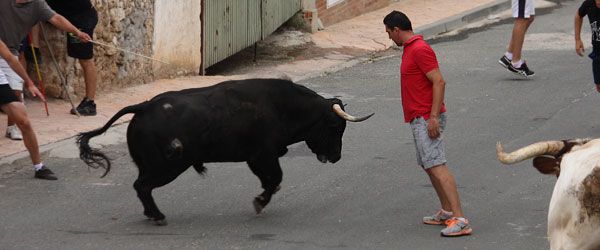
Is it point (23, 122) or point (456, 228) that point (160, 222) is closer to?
point (23, 122)

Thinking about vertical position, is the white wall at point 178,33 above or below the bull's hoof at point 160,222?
below

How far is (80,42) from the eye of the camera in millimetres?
12875

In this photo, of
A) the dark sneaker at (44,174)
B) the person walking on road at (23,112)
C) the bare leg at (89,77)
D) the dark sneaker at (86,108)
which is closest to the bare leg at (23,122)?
the person walking on road at (23,112)

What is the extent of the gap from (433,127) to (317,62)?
807 cm

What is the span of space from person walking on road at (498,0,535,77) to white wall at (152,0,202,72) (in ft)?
12.7

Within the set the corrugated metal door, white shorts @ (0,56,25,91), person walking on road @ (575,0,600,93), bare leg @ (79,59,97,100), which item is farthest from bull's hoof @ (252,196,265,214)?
the corrugated metal door

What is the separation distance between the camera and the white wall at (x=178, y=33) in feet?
49.2

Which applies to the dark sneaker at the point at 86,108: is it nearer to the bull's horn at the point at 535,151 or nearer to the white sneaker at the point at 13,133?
the white sneaker at the point at 13,133

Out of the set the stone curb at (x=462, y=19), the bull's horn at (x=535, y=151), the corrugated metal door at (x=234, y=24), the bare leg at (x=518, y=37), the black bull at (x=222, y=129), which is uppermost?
the bull's horn at (x=535, y=151)

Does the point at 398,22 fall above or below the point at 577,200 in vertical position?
above

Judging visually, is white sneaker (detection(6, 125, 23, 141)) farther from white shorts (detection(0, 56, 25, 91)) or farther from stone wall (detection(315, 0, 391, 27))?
stone wall (detection(315, 0, 391, 27))

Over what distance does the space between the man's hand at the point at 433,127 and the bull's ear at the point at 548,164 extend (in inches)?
74.5

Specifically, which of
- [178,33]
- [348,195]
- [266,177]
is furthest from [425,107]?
[178,33]

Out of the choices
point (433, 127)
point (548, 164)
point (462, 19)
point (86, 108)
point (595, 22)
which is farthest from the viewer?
point (462, 19)
